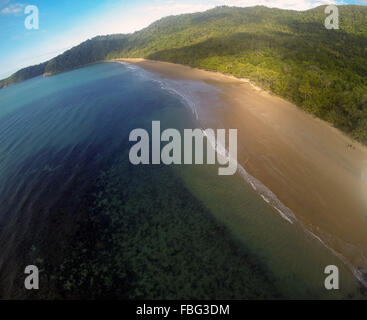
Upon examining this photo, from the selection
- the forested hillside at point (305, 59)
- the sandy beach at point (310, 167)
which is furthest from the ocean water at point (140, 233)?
the forested hillside at point (305, 59)

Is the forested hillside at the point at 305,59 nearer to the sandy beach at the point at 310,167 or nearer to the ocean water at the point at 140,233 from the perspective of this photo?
the sandy beach at the point at 310,167

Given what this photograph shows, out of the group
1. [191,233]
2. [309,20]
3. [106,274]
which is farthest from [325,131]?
[309,20]

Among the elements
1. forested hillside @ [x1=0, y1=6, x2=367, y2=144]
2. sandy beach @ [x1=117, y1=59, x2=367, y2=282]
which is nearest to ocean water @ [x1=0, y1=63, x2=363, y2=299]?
sandy beach @ [x1=117, y1=59, x2=367, y2=282]

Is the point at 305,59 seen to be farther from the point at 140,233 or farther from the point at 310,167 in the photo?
the point at 140,233

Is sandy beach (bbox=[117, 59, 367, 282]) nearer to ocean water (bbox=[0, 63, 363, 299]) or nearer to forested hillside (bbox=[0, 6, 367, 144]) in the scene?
ocean water (bbox=[0, 63, 363, 299])

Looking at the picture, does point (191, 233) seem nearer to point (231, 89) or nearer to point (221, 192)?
point (221, 192)

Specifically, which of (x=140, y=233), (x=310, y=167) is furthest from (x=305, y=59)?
(x=140, y=233)
